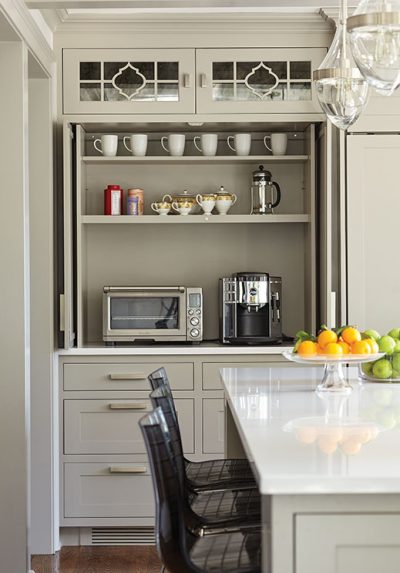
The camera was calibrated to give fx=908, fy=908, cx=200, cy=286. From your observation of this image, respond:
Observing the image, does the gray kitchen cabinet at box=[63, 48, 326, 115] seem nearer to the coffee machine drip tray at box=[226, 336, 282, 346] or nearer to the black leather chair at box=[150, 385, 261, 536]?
the coffee machine drip tray at box=[226, 336, 282, 346]

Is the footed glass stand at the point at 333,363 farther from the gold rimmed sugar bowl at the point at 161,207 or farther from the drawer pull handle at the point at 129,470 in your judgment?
the gold rimmed sugar bowl at the point at 161,207

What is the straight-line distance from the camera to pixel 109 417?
4539 mm

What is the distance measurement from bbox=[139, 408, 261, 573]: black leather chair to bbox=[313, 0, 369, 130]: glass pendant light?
1247 mm

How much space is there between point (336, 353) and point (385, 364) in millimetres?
396

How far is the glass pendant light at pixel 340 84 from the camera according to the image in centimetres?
291

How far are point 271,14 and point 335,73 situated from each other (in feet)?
5.78

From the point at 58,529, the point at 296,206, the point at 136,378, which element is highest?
the point at 296,206

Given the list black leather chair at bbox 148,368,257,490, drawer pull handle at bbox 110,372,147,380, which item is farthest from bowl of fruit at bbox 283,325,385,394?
drawer pull handle at bbox 110,372,147,380

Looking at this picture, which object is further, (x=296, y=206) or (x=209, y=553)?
(x=296, y=206)

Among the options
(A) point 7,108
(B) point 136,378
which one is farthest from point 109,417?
(A) point 7,108

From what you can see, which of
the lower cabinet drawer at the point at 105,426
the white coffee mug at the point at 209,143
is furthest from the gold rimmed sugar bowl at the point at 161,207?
the lower cabinet drawer at the point at 105,426

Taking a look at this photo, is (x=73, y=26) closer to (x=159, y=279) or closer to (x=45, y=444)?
(x=159, y=279)

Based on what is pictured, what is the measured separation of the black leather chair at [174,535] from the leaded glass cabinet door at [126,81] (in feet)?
8.49

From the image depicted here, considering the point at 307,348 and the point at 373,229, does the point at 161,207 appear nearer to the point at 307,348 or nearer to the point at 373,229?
the point at 373,229
